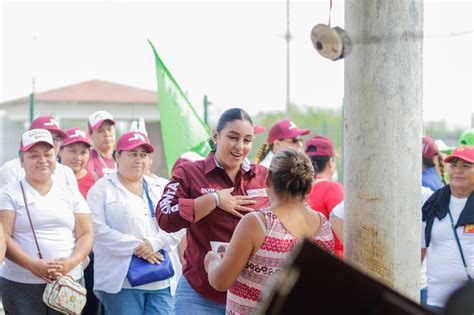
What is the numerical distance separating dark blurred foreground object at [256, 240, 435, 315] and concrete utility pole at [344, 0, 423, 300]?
65.3 inches

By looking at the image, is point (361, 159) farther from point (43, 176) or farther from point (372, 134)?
point (43, 176)

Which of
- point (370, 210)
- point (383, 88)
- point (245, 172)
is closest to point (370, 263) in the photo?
point (370, 210)

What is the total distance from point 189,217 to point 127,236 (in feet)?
6.47

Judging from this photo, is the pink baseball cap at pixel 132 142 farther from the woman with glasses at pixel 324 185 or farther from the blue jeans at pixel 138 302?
the woman with glasses at pixel 324 185

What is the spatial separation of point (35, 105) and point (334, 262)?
11025 mm

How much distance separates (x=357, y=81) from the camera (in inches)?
135

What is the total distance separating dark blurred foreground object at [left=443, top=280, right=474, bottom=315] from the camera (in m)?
1.55

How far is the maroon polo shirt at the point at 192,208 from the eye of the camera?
4.44 meters

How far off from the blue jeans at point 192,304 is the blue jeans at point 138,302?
156 cm

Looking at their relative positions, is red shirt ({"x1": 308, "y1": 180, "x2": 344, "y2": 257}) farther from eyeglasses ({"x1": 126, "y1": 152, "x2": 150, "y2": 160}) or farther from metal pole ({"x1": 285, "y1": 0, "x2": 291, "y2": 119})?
metal pole ({"x1": 285, "y1": 0, "x2": 291, "y2": 119})

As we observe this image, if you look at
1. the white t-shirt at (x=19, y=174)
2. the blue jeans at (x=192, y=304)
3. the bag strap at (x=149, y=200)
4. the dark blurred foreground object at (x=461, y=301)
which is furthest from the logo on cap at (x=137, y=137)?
the dark blurred foreground object at (x=461, y=301)

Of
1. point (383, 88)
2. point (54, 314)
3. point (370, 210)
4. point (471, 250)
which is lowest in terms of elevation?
point (54, 314)

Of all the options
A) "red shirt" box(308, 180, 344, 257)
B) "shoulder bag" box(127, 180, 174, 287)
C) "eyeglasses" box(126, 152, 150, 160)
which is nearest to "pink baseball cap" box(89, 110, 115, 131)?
"eyeglasses" box(126, 152, 150, 160)

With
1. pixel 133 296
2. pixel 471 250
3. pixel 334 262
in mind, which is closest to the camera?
pixel 334 262
